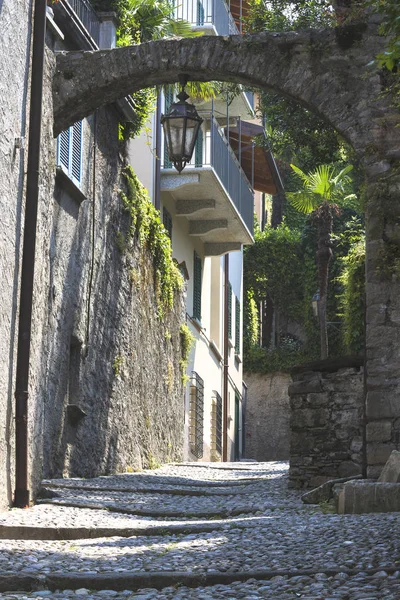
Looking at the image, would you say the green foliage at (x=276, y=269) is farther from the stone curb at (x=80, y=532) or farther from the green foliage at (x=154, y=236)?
the stone curb at (x=80, y=532)

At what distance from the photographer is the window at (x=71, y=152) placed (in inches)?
470

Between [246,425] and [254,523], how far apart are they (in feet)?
86.7

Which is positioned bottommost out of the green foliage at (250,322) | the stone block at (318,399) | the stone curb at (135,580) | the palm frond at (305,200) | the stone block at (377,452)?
the stone curb at (135,580)

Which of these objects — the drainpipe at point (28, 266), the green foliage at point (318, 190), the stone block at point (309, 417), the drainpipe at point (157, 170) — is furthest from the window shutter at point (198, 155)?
the drainpipe at point (28, 266)

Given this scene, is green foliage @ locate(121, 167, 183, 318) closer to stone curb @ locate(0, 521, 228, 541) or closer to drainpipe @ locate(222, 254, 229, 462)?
drainpipe @ locate(222, 254, 229, 462)

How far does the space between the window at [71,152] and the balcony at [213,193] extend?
Answer: 7.37 metres

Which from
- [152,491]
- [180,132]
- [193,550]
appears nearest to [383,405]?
[152,491]

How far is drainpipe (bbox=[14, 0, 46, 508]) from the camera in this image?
347 inches

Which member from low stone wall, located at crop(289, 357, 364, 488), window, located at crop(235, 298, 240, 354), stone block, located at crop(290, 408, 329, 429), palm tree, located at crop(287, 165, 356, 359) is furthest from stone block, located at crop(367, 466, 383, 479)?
window, located at crop(235, 298, 240, 354)

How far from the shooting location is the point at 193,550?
20.4ft

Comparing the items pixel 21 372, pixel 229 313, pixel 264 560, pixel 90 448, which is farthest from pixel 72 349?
pixel 229 313

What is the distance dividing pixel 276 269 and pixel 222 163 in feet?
52.0

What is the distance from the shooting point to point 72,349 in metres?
12.7

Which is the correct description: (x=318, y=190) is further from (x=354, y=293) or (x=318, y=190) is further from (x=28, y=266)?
(x=28, y=266)
